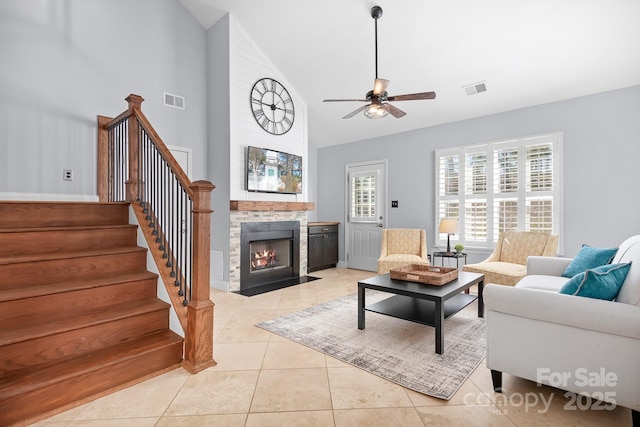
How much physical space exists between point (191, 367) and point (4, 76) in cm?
370

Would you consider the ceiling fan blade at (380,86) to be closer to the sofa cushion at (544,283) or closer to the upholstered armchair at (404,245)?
the sofa cushion at (544,283)

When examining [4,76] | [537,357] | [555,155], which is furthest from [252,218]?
[555,155]

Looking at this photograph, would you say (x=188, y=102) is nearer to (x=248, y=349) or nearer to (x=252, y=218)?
(x=252, y=218)

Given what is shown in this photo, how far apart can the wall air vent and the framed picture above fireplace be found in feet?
4.00

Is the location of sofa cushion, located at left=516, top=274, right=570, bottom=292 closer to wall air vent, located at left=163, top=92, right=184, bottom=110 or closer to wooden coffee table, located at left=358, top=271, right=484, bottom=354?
wooden coffee table, located at left=358, top=271, right=484, bottom=354

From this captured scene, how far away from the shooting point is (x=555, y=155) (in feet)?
14.1

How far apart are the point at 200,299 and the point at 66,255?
1.05 meters

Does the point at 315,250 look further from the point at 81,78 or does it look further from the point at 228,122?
the point at 81,78

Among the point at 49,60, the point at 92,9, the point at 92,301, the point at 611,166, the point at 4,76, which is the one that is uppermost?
the point at 92,9

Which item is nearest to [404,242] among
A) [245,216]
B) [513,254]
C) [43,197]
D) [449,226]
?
[449,226]

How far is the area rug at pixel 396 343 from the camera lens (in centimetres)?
219

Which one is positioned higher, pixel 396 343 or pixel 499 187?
pixel 499 187

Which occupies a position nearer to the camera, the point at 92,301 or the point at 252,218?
the point at 92,301

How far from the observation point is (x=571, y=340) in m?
1.75
